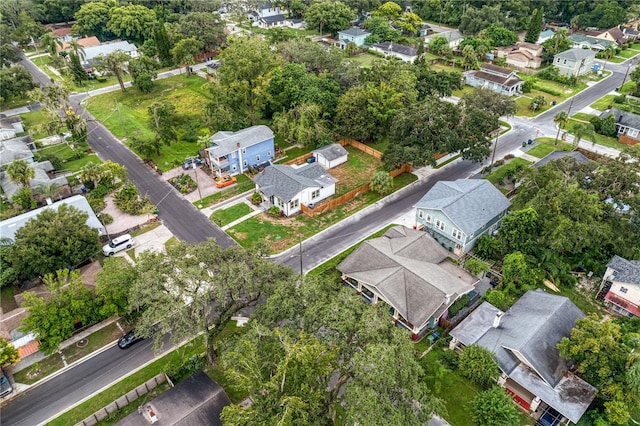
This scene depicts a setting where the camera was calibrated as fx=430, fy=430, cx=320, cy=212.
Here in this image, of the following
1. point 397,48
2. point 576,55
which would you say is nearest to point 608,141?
point 576,55

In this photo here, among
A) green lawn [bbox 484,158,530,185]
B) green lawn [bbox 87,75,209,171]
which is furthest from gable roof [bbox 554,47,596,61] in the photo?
green lawn [bbox 87,75,209,171]

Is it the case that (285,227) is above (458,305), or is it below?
below

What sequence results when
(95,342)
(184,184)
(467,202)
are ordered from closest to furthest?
(95,342)
(467,202)
(184,184)

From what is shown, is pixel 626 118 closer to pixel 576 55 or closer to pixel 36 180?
pixel 576 55

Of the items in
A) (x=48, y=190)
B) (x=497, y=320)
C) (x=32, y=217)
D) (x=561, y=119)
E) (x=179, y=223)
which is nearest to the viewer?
(x=497, y=320)

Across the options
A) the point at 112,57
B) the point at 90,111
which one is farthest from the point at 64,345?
the point at 112,57

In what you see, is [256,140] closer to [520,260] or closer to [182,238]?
[182,238]

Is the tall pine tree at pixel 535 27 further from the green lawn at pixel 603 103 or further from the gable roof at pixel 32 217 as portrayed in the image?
the gable roof at pixel 32 217
